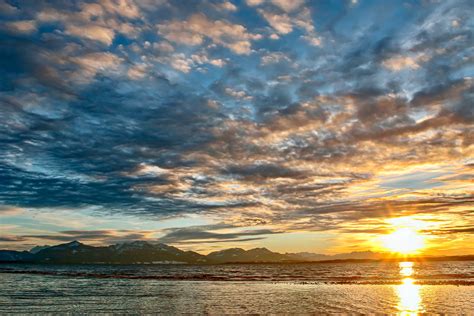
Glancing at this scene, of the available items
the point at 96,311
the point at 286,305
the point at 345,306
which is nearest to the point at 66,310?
the point at 96,311

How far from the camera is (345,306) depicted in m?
39.8

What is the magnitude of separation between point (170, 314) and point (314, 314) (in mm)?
13139

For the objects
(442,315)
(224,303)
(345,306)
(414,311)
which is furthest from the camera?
(224,303)

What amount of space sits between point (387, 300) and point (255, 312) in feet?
61.4

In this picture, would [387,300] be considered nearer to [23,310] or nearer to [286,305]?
[286,305]

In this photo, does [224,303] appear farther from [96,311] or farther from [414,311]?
[414,311]

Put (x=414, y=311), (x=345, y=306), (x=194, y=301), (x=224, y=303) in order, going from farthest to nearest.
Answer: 1. (x=194, y=301)
2. (x=224, y=303)
3. (x=345, y=306)
4. (x=414, y=311)

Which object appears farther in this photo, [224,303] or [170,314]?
[224,303]

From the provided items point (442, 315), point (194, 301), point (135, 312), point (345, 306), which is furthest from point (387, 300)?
point (135, 312)

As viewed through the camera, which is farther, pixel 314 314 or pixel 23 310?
pixel 23 310

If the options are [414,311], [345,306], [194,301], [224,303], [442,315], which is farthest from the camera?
[194,301]

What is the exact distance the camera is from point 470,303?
137ft

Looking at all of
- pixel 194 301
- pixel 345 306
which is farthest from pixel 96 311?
pixel 345 306

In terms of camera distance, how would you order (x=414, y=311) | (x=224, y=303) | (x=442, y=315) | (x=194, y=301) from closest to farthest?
1. (x=442, y=315)
2. (x=414, y=311)
3. (x=224, y=303)
4. (x=194, y=301)
